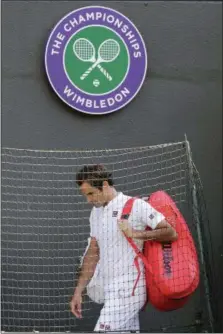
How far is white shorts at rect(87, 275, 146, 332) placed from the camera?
6.93 meters

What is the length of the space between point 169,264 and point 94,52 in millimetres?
2554

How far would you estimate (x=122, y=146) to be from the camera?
856cm

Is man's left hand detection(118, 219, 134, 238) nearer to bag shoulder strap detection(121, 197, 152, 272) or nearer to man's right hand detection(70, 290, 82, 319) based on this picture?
bag shoulder strap detection(121, 197, 152, 272)

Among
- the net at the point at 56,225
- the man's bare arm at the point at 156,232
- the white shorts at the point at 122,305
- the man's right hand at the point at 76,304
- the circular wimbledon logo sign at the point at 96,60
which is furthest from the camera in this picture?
the circular wimbledon logo sign at the point at 96,60

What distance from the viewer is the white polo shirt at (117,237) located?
6883 mm

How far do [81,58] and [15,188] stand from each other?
4.61 ft

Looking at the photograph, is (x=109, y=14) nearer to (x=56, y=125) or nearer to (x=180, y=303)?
(x=56, y=125)

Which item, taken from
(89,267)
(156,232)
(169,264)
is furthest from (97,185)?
(169,264)

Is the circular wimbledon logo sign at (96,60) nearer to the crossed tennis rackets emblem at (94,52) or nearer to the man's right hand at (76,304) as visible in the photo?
the crossed tennis rackets emblem at (94,52)

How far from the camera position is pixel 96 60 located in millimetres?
8516

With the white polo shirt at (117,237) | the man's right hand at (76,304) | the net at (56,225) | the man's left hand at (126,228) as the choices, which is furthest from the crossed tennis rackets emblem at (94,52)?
the man's right hand at (76,304)

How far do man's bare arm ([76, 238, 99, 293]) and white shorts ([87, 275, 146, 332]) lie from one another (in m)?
0.33

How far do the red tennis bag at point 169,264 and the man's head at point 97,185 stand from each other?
204 mm

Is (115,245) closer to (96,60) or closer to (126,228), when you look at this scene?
(126,228)
